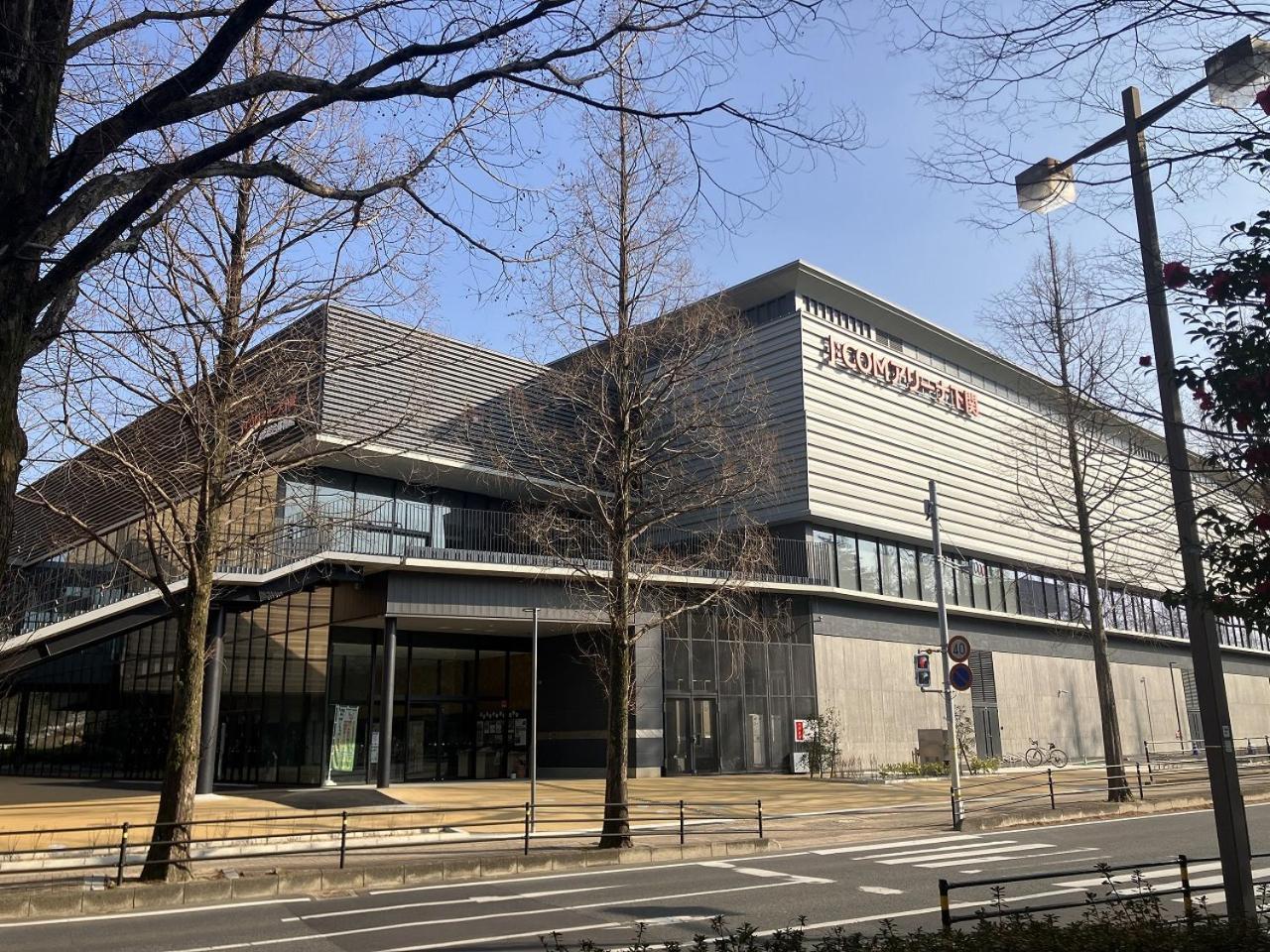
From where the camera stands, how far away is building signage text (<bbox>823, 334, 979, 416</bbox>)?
1455 inches

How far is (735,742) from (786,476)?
937cm

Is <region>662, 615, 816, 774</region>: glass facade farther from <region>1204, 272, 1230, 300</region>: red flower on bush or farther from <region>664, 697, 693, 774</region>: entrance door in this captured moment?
<region>1204, 272, 1230, 300</region>: red flower on bush

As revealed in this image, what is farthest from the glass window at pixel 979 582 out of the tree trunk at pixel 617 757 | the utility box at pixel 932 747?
the tree trunk at pixel 617 757

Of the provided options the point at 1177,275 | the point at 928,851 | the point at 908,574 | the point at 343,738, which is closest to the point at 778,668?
the point at 908,574

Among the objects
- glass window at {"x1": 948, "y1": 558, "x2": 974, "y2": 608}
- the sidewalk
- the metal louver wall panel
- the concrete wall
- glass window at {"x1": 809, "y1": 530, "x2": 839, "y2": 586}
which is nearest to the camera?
the sidewalk

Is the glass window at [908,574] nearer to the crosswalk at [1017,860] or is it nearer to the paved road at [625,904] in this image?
the crosswalk at [1017,860]

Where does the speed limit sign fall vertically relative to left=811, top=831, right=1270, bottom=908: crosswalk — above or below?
above

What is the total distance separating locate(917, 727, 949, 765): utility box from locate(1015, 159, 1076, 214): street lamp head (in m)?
30.5

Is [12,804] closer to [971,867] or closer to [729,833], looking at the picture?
[729,833]

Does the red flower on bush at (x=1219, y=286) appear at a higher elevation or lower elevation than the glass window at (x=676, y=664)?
higher

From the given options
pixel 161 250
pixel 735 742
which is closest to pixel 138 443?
pixel 161 250

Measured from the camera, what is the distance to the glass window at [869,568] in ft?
120

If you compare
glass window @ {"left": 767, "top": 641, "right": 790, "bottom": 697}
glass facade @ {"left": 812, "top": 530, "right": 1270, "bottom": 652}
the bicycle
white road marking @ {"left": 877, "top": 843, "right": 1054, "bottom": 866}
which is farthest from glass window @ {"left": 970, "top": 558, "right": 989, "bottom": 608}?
white road marking @ {"left": 877, "top": 843, "right": 1054, "bottom": 866}

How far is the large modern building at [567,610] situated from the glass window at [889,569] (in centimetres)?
9
